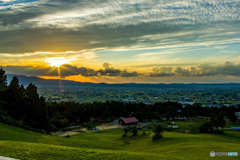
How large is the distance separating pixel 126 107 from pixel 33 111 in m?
48.3

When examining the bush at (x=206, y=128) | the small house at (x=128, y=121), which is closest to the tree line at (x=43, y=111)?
the bush at (x=206, y=128)

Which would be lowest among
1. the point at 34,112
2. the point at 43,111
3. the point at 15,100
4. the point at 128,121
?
the point at 128,121

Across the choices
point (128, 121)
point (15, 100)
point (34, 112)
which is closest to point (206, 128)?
point (128, 121)

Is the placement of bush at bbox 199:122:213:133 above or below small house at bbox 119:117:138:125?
above

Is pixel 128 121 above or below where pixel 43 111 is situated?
below

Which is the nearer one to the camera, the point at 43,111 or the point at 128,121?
the point at 43,111

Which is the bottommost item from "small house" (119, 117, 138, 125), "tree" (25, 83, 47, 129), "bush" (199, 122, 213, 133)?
"small house" (119, 117, 138, 125)

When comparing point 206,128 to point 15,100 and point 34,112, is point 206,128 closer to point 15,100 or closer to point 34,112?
point 34,112

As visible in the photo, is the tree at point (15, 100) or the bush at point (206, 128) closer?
the bush at point (206, 128)

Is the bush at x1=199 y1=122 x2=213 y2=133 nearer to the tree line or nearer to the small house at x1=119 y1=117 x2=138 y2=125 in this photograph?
the tree line

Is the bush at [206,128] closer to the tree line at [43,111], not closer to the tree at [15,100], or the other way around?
the tree line at [43,111]

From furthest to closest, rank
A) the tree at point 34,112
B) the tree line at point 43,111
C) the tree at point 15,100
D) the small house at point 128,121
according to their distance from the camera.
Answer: the small house at point 128,121 → the tree at point 15,100 → the tree at point 34,112 → the tree line at point 43,111

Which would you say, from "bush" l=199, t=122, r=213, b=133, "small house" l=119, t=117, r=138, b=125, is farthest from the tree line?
"small house" l=119, t=117, r=138, b=125

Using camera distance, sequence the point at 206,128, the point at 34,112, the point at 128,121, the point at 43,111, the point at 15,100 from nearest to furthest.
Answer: the point at 206,128, the point at 34,112, the point at 43,111, the point at 15,100, the point at 128,121
